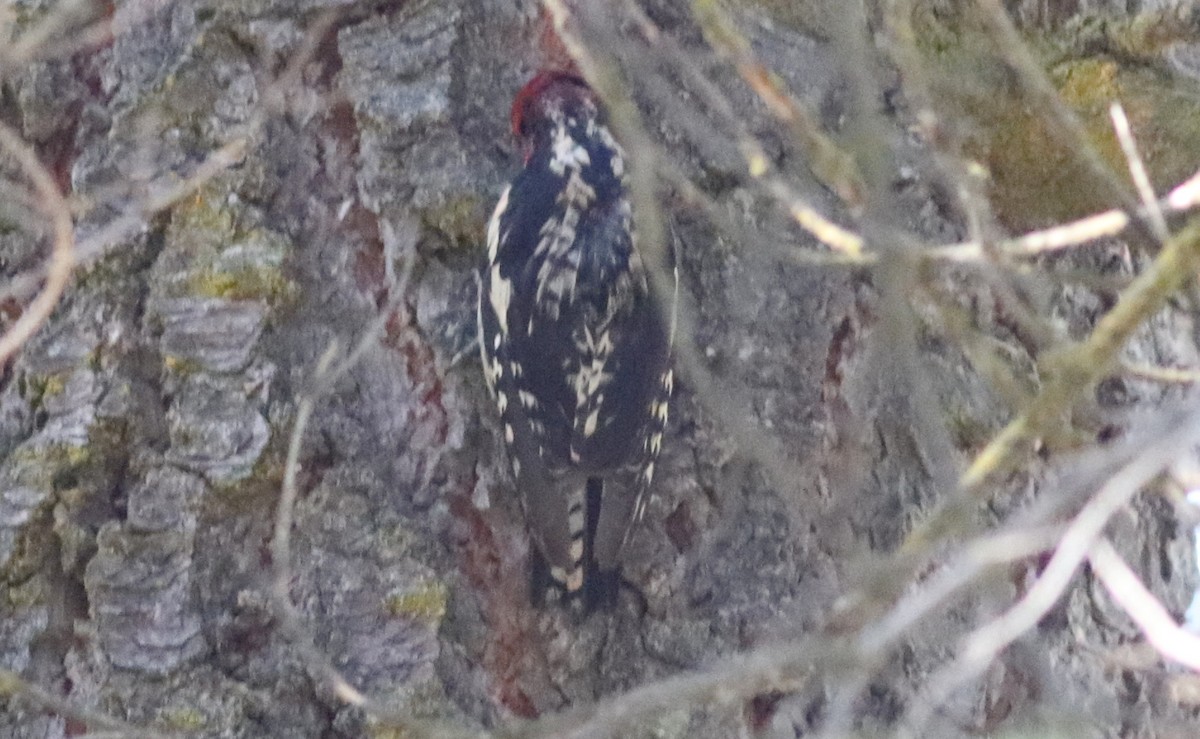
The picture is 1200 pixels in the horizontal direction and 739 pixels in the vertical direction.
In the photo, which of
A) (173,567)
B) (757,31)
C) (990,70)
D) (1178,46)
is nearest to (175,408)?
(173,567)

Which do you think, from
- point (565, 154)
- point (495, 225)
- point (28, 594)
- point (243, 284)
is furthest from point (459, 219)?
point (28, 594)

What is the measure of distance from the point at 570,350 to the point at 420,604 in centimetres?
60

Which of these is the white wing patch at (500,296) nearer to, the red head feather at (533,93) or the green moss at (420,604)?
the red head feather at (533,93)

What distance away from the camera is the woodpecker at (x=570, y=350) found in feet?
7.38

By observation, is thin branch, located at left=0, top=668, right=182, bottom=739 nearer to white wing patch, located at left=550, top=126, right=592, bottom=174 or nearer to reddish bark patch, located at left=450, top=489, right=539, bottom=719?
reddish bark patch, located at left=450, top=489, right=539, bottom=719

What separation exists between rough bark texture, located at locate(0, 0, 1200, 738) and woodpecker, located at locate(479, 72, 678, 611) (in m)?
0.05

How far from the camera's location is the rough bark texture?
6.74 feet

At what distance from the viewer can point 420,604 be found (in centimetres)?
206

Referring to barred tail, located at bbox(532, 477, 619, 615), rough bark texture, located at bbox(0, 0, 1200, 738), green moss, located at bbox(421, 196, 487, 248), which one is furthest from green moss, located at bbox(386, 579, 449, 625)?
green moss, located at bbox(421, 196, 487, 248)

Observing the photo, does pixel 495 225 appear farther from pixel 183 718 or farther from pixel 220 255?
pixel 183 718

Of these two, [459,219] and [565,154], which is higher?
[459,219]

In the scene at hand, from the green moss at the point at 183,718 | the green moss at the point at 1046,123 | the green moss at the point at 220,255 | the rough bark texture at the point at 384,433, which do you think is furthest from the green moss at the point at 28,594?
the green moss at the point at 1046,123

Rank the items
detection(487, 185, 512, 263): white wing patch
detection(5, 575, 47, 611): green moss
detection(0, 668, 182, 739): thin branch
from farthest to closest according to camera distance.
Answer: detection(487, 185, 512, 263): white wing patch < detection(5, 575, 47, 611): green moss < detection(0, 668, 182, 739): thin branch

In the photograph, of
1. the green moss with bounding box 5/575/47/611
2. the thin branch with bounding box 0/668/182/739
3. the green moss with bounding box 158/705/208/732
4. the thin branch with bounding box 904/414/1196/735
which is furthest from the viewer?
the green moss with bounding box 5/575/47/611
